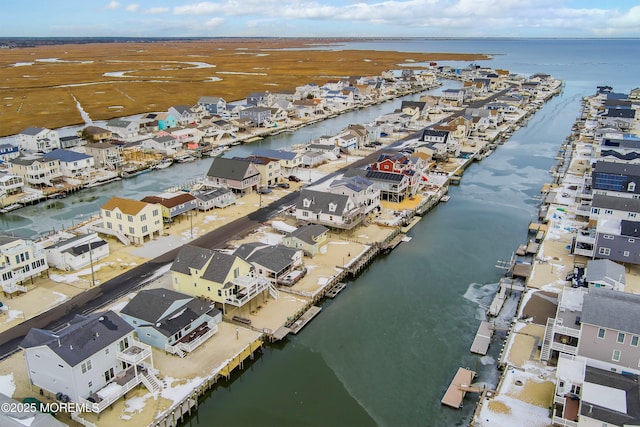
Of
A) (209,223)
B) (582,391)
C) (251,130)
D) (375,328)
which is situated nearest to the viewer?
(582,391)

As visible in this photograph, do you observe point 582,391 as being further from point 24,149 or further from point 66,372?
point 24,149

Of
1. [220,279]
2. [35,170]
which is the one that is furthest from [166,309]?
[35,170]

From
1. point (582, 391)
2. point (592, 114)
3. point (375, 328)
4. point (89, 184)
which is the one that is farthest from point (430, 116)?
point (582, 391)

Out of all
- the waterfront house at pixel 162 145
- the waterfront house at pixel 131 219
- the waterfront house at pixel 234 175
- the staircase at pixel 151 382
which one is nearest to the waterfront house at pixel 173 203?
the waterfront house at pixel 131 219

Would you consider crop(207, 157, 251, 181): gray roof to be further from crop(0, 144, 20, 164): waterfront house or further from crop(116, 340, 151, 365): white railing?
crop(0, 144, 20, 164): waterfront house

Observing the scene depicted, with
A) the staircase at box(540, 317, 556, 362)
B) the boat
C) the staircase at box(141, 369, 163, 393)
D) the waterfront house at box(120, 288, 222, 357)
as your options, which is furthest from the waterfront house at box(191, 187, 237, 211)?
the staircase at box(540, 317, 556, 362)

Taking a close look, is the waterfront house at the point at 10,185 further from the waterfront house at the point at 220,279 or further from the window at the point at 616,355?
the window at the point at 616,355

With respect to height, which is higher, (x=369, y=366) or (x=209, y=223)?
(x=209, y=223)
